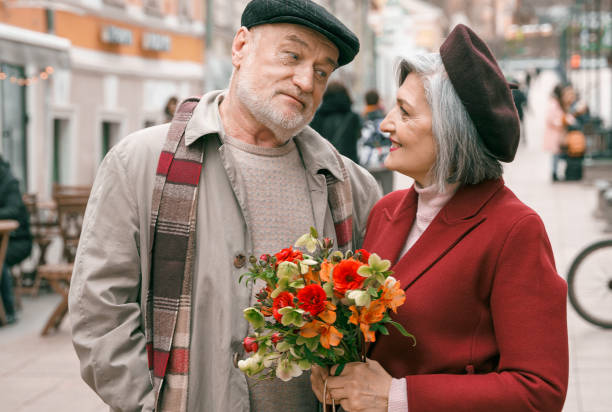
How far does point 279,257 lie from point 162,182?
65cm

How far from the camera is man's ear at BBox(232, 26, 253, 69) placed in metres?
2.68

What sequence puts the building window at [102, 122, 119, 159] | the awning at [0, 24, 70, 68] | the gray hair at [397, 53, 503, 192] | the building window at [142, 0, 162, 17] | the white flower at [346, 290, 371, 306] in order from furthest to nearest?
the building window at [142, 0, 162, 17]
the building window at [102, 122, 119, 159]
the awning at [0, 24, 70, 68]
the gray hair at [397, 53, 503, 192]
the white flower at [346, 290, 371, 306]

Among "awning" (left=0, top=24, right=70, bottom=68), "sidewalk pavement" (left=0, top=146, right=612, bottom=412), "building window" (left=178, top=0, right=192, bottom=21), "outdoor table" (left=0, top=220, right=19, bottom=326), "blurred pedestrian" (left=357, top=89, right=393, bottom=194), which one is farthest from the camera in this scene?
"building window" (left=178, top=0, right=192, bottom=21)

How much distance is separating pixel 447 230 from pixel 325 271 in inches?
19.6

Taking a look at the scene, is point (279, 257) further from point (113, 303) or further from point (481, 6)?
point (481, 6)

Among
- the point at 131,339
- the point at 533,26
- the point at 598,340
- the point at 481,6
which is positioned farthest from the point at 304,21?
the point at 481,6

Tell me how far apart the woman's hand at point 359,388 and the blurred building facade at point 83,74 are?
26.9 feet

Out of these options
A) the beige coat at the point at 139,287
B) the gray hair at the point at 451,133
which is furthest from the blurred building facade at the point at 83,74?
the gray hair at the point at 451,133

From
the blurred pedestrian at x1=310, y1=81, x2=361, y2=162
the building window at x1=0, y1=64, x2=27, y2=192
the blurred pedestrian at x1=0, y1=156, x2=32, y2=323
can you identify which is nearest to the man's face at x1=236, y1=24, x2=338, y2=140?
the blurred pedestrian at x1=0, y1=156, x2=32, y2=323

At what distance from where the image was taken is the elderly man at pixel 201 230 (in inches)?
94.0

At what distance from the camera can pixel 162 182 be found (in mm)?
2438

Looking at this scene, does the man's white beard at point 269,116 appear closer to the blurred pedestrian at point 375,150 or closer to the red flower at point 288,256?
the red flower at point 288,256

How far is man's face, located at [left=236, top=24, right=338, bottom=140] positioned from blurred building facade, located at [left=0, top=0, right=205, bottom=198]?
7.43m

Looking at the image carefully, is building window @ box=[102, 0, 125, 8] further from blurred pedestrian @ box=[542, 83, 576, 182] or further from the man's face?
→ the man's face
